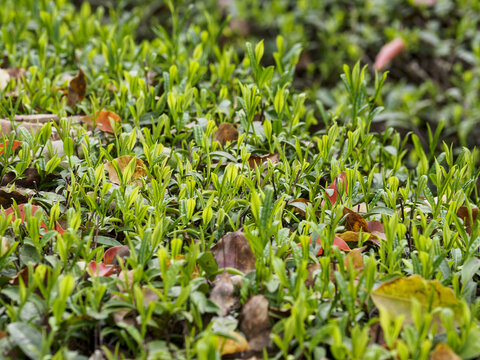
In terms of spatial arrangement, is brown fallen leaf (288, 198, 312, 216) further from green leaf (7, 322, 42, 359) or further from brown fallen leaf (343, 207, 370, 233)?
green leaf (7, 322, 42, 359)

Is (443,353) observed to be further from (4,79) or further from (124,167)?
(4,79)

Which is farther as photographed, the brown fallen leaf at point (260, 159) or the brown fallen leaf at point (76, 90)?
the brown fallen leaf at point (76, 90)

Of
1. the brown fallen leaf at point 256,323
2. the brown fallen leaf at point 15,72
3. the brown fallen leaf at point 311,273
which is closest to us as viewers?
the brown fallen leaf at point 256,323

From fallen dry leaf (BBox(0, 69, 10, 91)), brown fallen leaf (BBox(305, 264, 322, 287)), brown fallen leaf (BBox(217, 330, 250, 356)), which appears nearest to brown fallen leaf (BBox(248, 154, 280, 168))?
brown fallen leaf (BBox(305, 264, 322, 287))

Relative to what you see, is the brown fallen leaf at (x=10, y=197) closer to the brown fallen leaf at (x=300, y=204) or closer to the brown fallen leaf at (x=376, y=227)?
the brown fallen leaf at (x=300, y=204)

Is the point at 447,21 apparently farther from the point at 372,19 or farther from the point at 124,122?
the point at 124,122

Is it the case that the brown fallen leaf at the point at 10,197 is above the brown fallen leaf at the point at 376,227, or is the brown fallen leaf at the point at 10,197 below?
above

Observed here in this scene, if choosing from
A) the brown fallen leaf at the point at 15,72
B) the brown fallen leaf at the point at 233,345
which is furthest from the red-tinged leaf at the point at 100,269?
the brown fallen leaf at the point at 15,72

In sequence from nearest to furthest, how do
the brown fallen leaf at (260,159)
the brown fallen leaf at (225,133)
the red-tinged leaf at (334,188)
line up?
the red-tinged leaf at (334,188), the brown fallen leaf at (260,159), the brown fallen leaf at (225,133)
